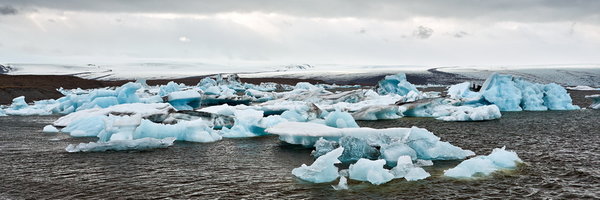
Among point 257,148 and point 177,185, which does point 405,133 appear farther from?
point 177,185

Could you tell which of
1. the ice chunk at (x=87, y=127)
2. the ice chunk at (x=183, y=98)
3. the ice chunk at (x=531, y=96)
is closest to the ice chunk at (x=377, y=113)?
the ice chunk at (x=183, y=98)

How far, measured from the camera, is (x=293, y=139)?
13617 millimetres

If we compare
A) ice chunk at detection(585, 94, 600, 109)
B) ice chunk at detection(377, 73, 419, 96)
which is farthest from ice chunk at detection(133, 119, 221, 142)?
ice chunk at detection(377, 73, 419, 96)

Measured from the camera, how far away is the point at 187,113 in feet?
57.6

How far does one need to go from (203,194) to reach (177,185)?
0.85 m

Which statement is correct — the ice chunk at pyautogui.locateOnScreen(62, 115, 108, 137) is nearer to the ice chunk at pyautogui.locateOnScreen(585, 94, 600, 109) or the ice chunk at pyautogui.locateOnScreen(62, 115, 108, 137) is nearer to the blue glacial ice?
the blue glacial ice

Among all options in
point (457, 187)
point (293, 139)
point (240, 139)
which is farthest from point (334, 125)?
point (457, 187)

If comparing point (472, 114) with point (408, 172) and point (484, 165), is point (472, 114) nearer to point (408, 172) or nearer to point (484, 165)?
point (484, 165)

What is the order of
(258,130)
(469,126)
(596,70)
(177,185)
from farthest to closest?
(596,70) → (469,126) → (258,130) → (177,185)

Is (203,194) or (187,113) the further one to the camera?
(187,113)

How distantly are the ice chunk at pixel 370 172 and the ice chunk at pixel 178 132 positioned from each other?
6430mm

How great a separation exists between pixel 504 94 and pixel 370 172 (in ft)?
64.9

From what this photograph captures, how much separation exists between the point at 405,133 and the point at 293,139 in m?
2.94

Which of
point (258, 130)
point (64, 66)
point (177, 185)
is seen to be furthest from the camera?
point (64, 66)
